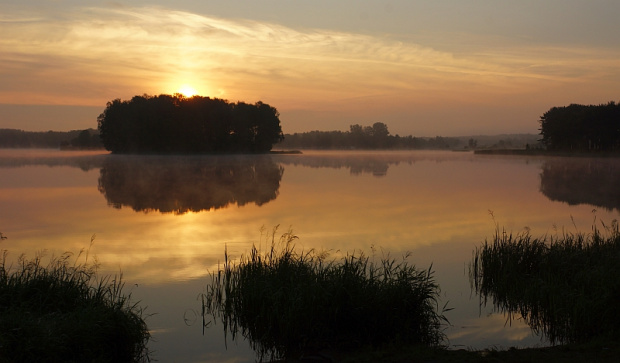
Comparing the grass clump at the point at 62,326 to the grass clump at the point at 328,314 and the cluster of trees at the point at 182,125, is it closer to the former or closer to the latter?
the grass clump at the point at 328,314

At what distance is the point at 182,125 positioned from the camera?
406 feet

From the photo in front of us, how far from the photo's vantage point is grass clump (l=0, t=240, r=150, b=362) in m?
8.23

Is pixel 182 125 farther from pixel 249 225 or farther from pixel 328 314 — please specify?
pixel 328 314

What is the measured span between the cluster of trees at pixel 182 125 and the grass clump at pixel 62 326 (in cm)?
11497

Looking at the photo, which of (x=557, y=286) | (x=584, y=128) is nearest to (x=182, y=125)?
(x=584, y=128)

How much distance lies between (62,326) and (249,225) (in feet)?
49.0

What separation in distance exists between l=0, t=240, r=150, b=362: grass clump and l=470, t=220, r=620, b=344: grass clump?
287 inches

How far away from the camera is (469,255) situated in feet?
55.3

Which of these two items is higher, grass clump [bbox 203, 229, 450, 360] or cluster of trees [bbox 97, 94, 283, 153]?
cluster of trees [bbox 97, 94, 283, 153]

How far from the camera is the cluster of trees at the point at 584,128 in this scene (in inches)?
4451

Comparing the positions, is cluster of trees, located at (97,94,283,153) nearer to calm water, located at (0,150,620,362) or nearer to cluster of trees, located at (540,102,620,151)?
cluster of trees, located at (540,102,620,151)

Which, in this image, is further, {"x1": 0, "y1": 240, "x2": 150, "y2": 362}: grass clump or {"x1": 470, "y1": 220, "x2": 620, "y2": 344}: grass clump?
{"x1": 470, "y1": 220, "x2": 620, "y2": 344}: grass clump

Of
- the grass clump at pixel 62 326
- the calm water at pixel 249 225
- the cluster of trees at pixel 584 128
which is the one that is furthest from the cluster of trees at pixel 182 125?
the grass clump at pixel 62 326

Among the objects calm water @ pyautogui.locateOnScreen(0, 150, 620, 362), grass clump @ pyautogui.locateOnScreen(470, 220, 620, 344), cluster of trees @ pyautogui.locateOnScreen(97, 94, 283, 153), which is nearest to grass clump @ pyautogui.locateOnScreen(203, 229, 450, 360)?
calm water @ pyautogui.locateOnScreen(0, 150, 620, 362)
